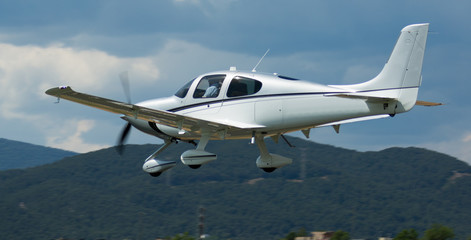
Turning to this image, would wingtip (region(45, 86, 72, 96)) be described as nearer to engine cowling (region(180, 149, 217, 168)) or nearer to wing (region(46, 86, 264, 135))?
wing (region(46, 86, 264, 135))

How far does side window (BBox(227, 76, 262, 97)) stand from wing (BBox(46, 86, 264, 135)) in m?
0.87

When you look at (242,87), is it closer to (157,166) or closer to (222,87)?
(222,87)

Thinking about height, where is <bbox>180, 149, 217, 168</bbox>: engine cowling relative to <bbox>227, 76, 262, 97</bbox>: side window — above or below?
below

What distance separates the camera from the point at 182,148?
514ft

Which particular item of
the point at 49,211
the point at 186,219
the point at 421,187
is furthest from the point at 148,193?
the point at 421,187

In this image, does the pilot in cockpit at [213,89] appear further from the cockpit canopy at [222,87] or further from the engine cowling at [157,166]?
the engine cowling at [157,166]

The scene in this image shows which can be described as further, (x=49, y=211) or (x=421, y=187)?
(x=421, y=187)

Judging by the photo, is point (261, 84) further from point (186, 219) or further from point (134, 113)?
point (186, 219)

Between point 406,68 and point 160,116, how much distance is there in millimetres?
7072

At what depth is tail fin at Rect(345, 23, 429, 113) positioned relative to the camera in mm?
18172

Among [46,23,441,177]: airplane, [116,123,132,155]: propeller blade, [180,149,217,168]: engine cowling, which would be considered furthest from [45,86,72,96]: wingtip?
[116,123,132,155]: propeller blade

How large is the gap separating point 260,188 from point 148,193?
27370 millimetres

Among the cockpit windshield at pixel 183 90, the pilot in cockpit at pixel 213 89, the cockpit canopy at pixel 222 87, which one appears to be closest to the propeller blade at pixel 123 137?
the cockpit windshield at pixel 183 90

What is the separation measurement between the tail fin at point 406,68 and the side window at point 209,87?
474 cm
